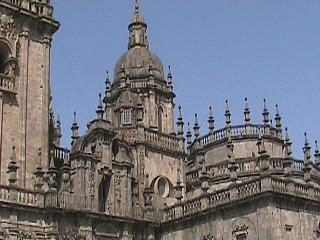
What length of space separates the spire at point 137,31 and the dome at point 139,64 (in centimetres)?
49

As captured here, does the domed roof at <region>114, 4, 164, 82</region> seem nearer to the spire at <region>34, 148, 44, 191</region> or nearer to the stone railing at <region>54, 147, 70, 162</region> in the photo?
the stone railing at <region>54, 147, 70, 162</region>

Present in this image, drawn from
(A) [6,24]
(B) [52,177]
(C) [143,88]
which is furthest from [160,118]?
(A) [6,24]

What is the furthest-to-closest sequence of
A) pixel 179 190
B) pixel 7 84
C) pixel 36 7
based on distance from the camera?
pixel 179 190
pixel 36 7
pixel 7 84

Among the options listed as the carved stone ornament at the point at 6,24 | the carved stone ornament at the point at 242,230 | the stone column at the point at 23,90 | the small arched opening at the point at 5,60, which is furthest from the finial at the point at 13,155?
the carved stone ornament at the point at 242,230

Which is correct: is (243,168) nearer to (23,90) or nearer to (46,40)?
(46,40)

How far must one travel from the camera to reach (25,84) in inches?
1502

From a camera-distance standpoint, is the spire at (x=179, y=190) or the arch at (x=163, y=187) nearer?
the spire at (x=179, y=190)

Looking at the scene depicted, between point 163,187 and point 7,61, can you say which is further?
point 163,187

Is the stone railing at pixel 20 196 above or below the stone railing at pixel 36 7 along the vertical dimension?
below

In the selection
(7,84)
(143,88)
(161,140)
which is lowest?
(161,140)

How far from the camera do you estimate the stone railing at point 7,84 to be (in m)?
37.2

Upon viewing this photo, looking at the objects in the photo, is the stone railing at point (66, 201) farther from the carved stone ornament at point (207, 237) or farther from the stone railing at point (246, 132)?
the stone railing at point (246, 132)

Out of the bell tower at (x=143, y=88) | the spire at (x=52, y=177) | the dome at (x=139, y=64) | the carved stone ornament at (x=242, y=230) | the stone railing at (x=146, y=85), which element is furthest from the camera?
the dome at (x=139, y=64)

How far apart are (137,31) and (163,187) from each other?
1265 centimetres
